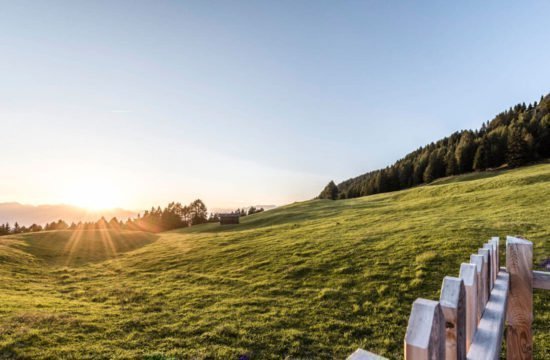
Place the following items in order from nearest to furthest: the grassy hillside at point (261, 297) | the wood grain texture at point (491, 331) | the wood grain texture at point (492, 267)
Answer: the wood grain texture at point (491, 331) < the wood grain texture at point (492, 267) < the grassy hillside at point (261, 297)

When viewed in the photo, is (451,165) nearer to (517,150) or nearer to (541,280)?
(517,150)

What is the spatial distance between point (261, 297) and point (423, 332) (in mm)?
10140

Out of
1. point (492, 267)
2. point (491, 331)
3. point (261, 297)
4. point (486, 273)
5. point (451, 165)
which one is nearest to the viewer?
point (491, 331)

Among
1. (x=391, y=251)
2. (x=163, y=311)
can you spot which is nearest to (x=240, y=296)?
(x=163, y=311)

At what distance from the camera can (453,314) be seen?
132 centimetres

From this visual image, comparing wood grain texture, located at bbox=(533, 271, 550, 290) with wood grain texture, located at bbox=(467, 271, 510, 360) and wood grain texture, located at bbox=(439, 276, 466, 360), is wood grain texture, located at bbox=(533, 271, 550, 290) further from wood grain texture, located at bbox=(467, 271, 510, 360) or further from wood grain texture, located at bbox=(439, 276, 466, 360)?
wood grain texture, located at bbox=(439, 276, 466, 360)

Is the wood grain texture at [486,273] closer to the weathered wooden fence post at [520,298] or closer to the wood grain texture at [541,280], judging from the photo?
the weathered wooden fence post at [520,298]

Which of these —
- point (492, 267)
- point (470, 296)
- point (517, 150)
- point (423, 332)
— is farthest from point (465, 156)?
point (423, 332)

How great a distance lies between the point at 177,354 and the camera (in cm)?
676

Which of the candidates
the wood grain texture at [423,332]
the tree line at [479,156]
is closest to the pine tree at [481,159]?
the tree line at [479,156]

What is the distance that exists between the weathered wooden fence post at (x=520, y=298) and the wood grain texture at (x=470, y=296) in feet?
4.30

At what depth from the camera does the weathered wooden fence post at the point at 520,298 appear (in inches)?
104

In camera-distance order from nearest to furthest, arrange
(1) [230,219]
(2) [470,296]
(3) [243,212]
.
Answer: (2) [470,296] < (1) [230,219] < (3) [243,212]

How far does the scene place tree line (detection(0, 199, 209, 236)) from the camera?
83.8 m
